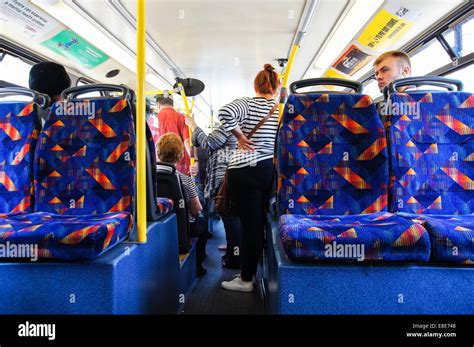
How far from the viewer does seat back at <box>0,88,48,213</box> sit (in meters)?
1.65

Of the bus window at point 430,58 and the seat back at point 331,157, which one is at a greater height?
the bus window at point 430,58

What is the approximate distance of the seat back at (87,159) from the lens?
157 cm

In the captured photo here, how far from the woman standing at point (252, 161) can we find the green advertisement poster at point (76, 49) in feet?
8.57

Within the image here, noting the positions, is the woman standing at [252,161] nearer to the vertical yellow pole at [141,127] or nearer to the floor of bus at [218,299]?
the floor of bus at [218,299]

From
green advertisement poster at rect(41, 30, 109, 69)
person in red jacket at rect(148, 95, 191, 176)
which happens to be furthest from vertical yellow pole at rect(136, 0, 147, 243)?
green advertisement poster at rect(41, 30, 109, 69)

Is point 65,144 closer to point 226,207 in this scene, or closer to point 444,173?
point 226,207

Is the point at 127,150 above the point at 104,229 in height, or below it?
above

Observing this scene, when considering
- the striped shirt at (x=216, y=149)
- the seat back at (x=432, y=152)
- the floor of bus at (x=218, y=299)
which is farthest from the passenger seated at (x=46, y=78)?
the seat back at (x=432, y=152)

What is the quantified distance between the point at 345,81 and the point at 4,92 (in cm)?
191

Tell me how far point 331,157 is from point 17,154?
5.43ft

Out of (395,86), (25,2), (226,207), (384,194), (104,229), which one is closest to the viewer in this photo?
(104,229)

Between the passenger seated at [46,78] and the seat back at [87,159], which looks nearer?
the seat back at [87,159]
